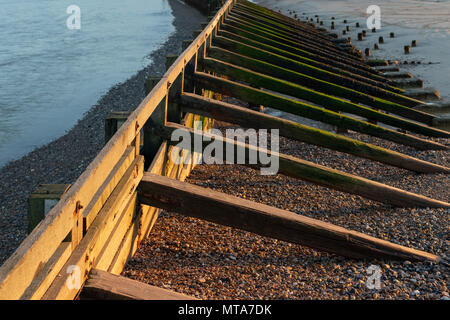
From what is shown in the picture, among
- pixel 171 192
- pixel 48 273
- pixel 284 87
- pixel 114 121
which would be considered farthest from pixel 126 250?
pixel 284 87

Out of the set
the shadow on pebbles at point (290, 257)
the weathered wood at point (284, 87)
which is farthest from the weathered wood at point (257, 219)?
the weathered wood at point (284, 87)

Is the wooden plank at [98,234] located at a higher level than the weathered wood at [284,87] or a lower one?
lower

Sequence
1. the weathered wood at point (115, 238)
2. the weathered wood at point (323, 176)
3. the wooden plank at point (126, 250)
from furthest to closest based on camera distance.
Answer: the weathered wood at point (323, 176), the wooden plank at point (126, 250), the weathered wood at point (115, 238)

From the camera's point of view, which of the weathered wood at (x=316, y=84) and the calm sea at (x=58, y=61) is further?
the calm sea at (x=58, y=61)

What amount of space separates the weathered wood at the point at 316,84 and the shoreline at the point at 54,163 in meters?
3.45

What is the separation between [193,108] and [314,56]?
18.5ft

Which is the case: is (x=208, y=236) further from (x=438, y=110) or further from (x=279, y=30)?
(x=279, y=30)

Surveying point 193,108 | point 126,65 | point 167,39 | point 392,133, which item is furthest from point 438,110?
point 167,39

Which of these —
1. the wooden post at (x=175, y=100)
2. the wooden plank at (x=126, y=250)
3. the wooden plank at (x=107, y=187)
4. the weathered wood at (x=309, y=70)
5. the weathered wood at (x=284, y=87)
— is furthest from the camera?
the weathered wood at (x=309, y=70)

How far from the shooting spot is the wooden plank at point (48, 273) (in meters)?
1.99

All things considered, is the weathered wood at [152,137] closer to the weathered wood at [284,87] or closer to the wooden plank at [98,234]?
the wooden plank at [98,234]

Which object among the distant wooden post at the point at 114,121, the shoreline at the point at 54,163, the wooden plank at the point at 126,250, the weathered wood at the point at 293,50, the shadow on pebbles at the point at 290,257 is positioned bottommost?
the shoreline at the point at 54,163

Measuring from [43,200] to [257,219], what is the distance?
4.74 ft

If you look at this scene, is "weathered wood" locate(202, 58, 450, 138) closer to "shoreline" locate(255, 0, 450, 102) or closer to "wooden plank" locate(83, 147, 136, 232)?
"shoreline" locate(255, 0, 450, 102)
